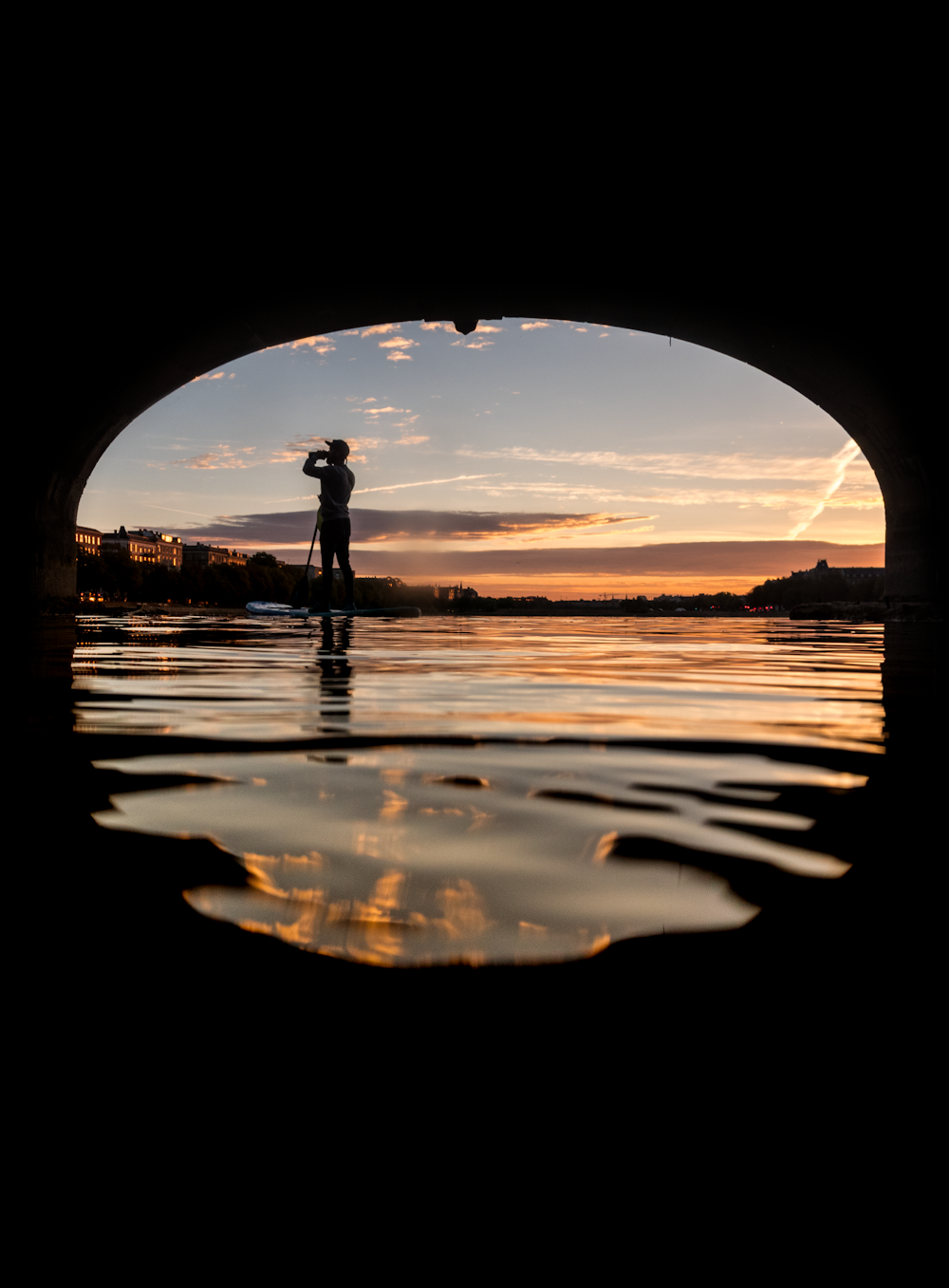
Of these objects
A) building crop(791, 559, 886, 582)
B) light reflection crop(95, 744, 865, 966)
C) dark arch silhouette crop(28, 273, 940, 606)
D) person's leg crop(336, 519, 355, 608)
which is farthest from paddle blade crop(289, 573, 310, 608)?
building crop(791, 559, 886, 582)

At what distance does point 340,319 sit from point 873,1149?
11755mm

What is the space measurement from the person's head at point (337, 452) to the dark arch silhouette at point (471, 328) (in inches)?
76.5

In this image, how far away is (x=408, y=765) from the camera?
1903 mm

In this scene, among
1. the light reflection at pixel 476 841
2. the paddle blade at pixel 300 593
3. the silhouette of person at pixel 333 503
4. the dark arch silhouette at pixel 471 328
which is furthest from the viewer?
the paddle blade at pixel 300 593

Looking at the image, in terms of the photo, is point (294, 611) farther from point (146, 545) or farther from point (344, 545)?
point (146, 545)

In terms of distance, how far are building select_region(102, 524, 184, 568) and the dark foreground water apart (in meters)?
170

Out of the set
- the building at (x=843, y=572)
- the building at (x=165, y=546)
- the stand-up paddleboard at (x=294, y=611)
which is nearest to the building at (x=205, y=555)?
the building at (x=165, y=546)

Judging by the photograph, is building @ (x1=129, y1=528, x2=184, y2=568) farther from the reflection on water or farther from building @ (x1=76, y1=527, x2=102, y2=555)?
the reflection on water

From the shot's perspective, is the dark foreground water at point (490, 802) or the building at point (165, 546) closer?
the dark foreground water at point (490, 802)

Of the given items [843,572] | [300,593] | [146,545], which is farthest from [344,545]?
[146,545]

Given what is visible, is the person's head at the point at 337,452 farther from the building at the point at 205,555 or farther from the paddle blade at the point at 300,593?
the building at the point at 205,555

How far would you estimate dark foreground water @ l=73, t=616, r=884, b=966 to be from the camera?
3.11ft

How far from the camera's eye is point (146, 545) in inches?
6959

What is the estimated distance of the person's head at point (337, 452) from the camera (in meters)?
12.8
